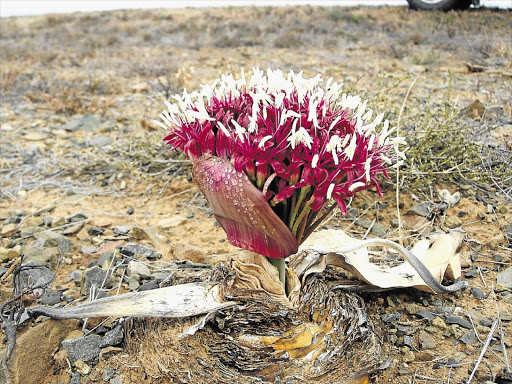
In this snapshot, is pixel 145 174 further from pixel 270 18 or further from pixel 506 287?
pixel 270 18

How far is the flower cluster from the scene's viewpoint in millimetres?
1636

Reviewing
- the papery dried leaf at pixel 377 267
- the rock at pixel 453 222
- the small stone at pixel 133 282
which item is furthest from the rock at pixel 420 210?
the small stone at pixel 133 282

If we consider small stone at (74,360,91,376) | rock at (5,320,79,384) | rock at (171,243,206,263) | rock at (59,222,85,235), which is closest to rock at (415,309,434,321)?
rock at (171,243,206,263)

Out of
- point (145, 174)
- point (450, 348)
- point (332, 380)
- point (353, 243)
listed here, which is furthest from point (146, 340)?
point (145, 174)

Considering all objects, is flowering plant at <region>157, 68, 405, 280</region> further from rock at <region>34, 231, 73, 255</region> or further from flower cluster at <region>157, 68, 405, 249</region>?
rock at <region>34, 231, 73, 255</region>

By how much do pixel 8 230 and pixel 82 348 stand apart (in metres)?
1.77

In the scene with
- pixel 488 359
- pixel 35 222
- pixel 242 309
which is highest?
pixel 242 309

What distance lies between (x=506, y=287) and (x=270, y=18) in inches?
510

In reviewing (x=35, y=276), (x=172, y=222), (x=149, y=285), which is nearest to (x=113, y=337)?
(x=149, y=285)

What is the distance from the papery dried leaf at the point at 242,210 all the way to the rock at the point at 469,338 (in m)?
1.11

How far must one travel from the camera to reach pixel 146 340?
2162mm

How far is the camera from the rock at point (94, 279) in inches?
106

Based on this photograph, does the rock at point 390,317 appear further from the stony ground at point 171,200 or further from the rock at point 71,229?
the rock at point 71,229

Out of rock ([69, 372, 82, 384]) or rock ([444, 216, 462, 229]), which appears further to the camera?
rock ([444, 216, 462, 229])
